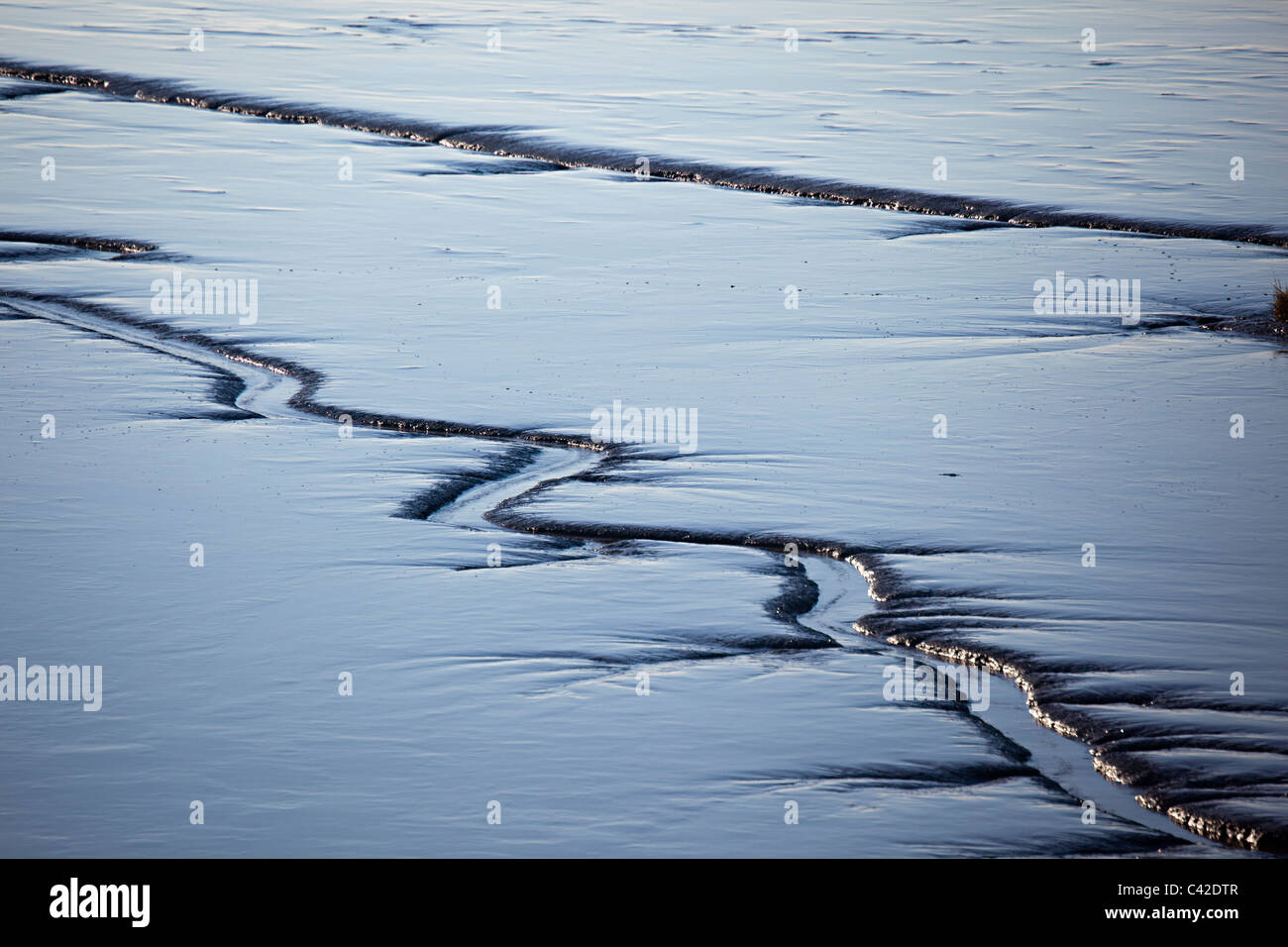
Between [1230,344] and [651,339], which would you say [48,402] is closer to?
[651,339]

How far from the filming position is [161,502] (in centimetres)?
581

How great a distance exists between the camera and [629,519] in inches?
223

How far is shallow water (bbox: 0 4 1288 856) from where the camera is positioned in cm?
383

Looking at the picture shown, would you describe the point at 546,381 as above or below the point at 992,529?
above

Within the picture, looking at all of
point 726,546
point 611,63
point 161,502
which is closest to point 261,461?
point 161,502

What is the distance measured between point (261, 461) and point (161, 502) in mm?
549

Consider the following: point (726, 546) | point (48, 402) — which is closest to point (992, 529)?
point (726, 546)

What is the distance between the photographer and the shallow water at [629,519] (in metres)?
3.83

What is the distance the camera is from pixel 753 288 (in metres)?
9.25

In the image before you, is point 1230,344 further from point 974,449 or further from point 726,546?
point 726,546
